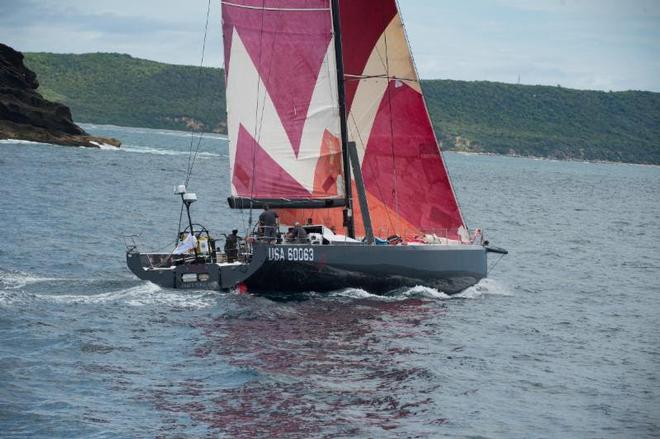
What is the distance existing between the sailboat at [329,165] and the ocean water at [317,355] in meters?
0.82

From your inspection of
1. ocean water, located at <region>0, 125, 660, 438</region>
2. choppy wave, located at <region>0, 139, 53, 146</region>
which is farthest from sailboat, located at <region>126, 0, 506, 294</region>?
choppy wave, located at <region>0, 139, 53, 146</region>

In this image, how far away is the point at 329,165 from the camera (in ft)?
109

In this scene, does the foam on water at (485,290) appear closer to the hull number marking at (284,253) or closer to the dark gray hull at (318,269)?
the dark gray hull at (318,269)

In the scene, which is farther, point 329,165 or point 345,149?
point 329,165

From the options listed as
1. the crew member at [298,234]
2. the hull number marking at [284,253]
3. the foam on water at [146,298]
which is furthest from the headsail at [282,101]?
the foam on water at [146,298]

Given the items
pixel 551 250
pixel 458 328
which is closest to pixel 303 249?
pixel 458 328

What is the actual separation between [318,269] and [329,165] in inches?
147

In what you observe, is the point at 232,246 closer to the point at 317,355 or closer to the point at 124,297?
the point at 124,297

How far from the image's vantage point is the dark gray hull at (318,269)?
3042 centimetres

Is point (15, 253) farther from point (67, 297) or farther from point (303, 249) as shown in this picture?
point (303, 249)

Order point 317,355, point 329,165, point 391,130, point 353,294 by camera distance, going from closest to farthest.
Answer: point 317,355 → point 353,294 → point 329,165 → point 391,130

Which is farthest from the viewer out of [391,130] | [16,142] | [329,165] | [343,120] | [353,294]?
[16,142]

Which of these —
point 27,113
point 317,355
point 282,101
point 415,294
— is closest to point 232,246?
point 282,101

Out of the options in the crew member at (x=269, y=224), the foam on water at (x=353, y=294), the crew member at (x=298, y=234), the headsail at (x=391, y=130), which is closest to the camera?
the crew member at (x=298, y=234)
